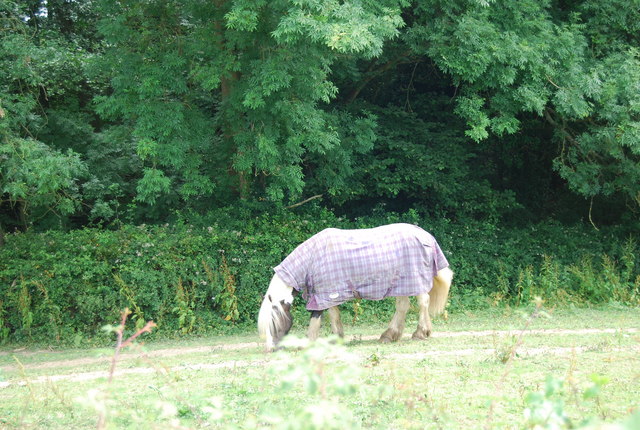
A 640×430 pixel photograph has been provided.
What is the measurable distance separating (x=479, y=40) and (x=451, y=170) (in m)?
4.31

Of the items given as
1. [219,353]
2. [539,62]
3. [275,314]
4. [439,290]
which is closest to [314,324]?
[275,314]

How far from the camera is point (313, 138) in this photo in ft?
40.9

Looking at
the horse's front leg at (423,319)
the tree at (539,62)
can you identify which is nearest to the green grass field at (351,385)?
the horse's front leg at (423,319)

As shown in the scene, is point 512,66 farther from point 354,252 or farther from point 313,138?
point 354,252

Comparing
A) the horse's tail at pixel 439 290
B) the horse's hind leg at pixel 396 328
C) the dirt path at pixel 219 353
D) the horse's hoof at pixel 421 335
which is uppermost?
the horse's tail at pixel 439 290

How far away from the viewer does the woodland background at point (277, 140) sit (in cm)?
1225

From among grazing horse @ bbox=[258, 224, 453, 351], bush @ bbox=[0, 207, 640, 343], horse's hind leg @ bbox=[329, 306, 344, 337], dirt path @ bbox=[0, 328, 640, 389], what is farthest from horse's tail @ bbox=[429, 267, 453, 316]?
bush @ bbox=[0, 207, 640, 343]

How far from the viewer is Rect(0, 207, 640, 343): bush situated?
1279 cm

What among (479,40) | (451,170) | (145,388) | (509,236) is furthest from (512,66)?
(145,388)

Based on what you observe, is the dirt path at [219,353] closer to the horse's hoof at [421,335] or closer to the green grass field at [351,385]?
the green grass field at [351,385]

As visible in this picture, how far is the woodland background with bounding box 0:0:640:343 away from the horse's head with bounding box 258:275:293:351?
3.38 m

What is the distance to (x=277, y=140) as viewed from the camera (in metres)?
12.8

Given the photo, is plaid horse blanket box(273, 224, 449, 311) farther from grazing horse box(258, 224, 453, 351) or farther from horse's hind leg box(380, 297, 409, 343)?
horse's hind leg box(380, 297, 409, 343)

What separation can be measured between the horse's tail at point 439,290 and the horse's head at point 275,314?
2274 mm
